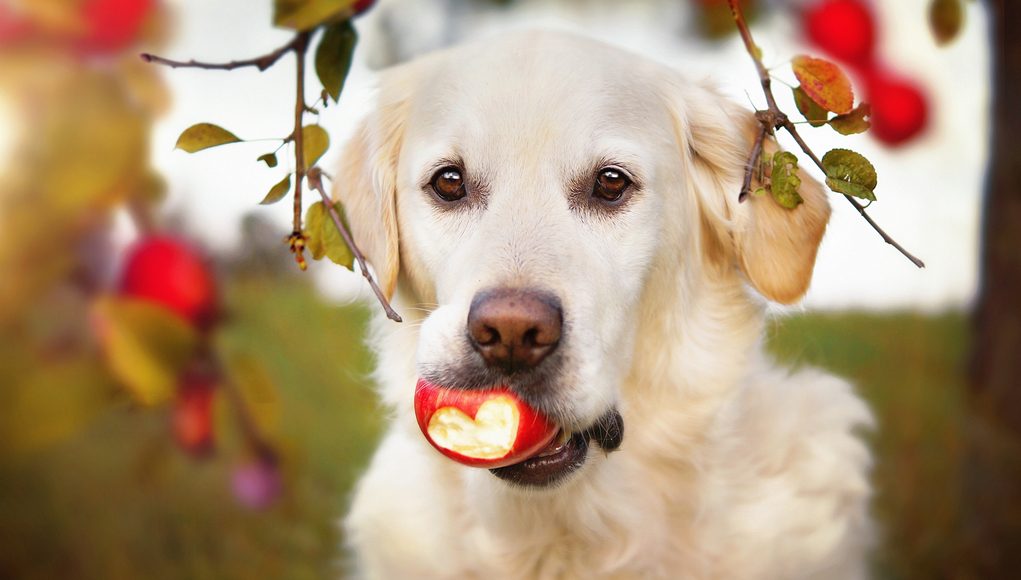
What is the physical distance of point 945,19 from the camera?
153 cm

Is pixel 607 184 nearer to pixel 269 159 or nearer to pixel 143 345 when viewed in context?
pixel 269 159

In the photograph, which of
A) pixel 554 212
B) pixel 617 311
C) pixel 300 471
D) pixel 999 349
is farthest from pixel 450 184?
pixel 999 349

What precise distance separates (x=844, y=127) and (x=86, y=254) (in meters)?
1.22

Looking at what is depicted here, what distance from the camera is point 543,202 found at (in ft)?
5.55

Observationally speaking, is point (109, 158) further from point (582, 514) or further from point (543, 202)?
point (582, 514)

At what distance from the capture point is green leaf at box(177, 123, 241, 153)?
1174mm

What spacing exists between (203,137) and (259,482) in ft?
3.02

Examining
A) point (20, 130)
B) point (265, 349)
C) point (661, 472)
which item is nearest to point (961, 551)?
point (661, 472)

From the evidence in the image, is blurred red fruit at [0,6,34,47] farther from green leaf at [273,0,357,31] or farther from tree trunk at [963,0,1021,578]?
tree trunk at [963,0,1021,578]

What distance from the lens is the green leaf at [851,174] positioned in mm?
1212

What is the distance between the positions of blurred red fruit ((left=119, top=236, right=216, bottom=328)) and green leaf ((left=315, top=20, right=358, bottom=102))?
1.53 feet

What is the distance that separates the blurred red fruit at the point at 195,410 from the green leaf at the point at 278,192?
47 cm

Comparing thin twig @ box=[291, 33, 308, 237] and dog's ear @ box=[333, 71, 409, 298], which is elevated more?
thin twig @ box=[291, 33, 308, 237]

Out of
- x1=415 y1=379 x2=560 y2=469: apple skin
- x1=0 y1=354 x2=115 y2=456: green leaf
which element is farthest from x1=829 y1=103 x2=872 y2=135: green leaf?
x1=0 y1=354 x2=115 y2=456: green leaf
